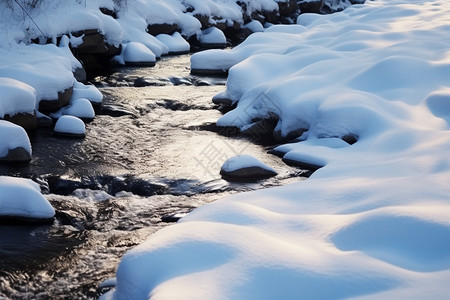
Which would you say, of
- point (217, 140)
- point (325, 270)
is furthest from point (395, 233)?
point (217, 140)

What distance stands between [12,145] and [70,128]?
3.89 ft

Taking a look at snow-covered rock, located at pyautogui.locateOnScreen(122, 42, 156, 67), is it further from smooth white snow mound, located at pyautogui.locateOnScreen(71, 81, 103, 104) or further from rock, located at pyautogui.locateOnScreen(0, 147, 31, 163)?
rock, located at pyautogui.locateOnScreen(0, 147, 31, 163)

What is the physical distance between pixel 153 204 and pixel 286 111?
278 centimetres

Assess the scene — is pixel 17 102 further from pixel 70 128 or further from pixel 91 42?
pixel 91 42

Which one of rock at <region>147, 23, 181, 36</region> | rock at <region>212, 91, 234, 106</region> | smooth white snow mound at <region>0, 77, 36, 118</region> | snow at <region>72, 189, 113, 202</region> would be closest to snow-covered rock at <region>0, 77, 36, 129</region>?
smooth white snow mound at <region>0, 77, 36, 118</region>

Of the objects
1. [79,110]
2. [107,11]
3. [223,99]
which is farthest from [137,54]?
[79,110]

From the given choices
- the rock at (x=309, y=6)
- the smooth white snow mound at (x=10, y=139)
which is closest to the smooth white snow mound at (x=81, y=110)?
the smooth white snow mound at (x=10, y=139)

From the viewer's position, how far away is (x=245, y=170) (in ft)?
19.1

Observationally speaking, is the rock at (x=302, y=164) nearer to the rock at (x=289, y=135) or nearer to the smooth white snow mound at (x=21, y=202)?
the rock at (x=289, y=135)

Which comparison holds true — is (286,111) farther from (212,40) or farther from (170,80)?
(212,40)

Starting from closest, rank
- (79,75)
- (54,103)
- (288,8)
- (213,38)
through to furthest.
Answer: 1. (54,103)
2. (79,75)
3. (213,38)
4. (288,8)

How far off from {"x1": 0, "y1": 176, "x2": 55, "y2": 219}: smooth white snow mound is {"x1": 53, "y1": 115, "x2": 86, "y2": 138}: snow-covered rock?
247 centimetres

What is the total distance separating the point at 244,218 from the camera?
11.6ft

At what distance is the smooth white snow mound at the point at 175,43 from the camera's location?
14102mm
